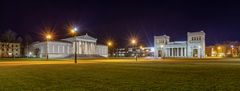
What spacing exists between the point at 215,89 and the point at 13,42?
140491mm

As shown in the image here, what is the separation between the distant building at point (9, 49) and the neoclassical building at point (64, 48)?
716 cm

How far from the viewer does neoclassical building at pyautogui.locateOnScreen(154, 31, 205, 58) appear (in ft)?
488

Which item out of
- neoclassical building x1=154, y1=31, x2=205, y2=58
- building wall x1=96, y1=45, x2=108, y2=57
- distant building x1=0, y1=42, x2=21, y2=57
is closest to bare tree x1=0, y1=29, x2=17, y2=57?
distant building x1=0, y1=42, x2=21, y2=57

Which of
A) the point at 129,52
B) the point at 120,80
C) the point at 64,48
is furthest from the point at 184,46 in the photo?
the point at 120,80

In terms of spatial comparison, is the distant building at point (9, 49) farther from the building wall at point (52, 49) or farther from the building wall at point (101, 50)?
the building wall at point (101, 50)

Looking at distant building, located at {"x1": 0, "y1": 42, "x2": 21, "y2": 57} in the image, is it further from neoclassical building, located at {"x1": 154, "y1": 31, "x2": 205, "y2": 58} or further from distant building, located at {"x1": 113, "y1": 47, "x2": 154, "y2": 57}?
neoclassical building, located at {"x1": 154, "y1": 31, "x2": 205, "y2": 58}

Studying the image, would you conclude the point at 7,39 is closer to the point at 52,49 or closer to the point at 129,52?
the point at 52,49

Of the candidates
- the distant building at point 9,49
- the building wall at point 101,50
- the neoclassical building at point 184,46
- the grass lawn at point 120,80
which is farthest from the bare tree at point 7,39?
the grass lawn at point 120,80

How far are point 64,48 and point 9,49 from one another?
2794cm

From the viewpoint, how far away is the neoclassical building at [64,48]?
131 metres

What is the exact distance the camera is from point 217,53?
17862 centimetres

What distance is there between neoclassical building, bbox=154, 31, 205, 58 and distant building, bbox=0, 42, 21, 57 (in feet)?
259

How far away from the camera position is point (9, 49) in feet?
459

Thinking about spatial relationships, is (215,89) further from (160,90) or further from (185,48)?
(185,48)
